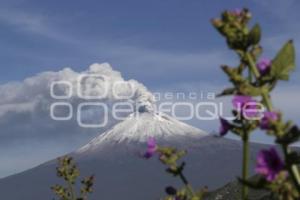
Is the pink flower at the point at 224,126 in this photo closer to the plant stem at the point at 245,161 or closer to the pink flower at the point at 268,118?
the plant stem at the point at 245,161

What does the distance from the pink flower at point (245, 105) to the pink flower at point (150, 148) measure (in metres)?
0.91

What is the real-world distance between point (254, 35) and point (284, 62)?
0.25 m

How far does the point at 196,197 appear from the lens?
178 inches

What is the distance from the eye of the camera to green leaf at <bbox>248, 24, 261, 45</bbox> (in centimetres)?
395

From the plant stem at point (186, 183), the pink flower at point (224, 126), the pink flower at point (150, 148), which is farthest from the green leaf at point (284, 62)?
the pink flower at point (150, 148)

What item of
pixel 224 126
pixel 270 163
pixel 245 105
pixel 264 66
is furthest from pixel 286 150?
pixel 224 126

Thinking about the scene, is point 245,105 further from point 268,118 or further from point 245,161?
point 245,161

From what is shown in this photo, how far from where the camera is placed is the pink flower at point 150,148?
4.74m

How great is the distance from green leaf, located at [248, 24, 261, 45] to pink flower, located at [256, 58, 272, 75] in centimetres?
11

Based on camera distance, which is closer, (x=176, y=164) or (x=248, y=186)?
(x=248, y=186)

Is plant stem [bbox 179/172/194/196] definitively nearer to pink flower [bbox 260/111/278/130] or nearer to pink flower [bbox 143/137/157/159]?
pink flower [bbox 143/137/157/159]

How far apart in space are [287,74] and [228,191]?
330ft

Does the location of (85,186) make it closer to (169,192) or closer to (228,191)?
(169,192)

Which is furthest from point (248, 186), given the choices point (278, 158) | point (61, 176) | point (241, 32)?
point (61, 176)
